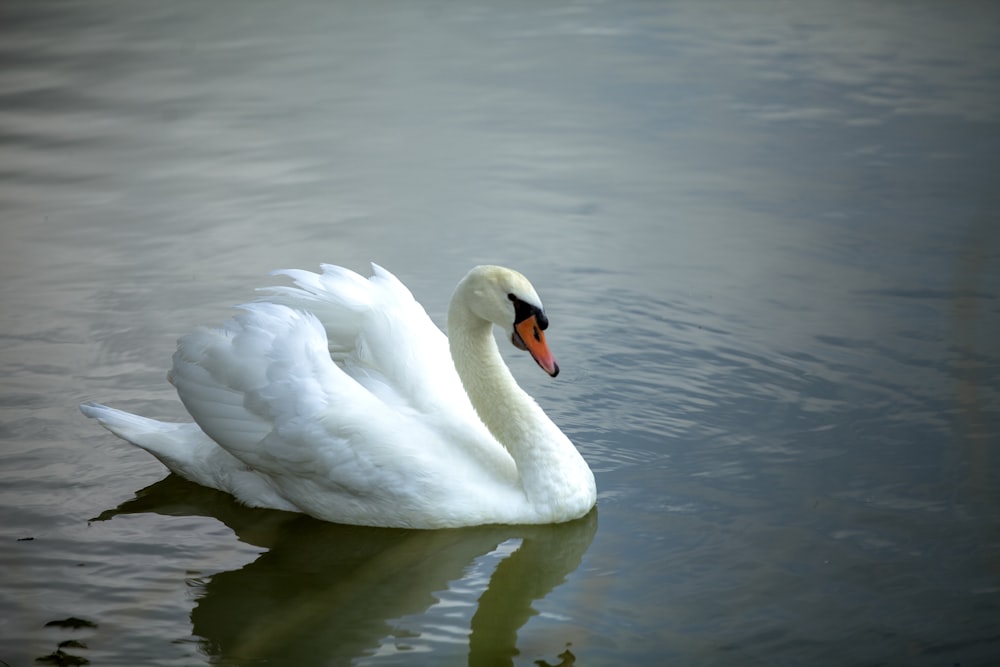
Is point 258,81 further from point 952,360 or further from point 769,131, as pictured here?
point 952,360

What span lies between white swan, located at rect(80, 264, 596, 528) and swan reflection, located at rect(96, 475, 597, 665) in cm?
10

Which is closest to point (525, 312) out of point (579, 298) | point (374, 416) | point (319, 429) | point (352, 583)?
point (374, 416)

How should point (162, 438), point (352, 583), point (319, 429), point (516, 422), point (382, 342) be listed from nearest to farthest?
1. point (352, 583)
2. point (319, 429)
3. point (516, 422)
4. point (382, 342)
5. point (162, 438)

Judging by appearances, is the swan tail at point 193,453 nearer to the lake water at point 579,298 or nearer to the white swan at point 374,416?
the white swan at point 374,416

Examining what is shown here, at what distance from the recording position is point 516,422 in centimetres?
648

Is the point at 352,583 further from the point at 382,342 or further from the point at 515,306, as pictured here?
the point at 515,306

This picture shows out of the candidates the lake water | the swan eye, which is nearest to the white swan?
the swan eye

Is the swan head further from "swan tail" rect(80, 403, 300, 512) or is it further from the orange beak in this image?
"swan tail" rect(80, 403, 300, 512)

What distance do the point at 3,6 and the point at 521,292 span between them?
14.8 m

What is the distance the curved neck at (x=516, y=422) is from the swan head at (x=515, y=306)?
16cm

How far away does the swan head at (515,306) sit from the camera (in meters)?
6.25

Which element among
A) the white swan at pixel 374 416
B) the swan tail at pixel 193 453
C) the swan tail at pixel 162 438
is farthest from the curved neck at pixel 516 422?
the swan tail at pixel 162 438

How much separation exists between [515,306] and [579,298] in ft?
9.15

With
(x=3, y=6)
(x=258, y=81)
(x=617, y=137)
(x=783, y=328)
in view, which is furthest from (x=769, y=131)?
(x=3, y=6)
